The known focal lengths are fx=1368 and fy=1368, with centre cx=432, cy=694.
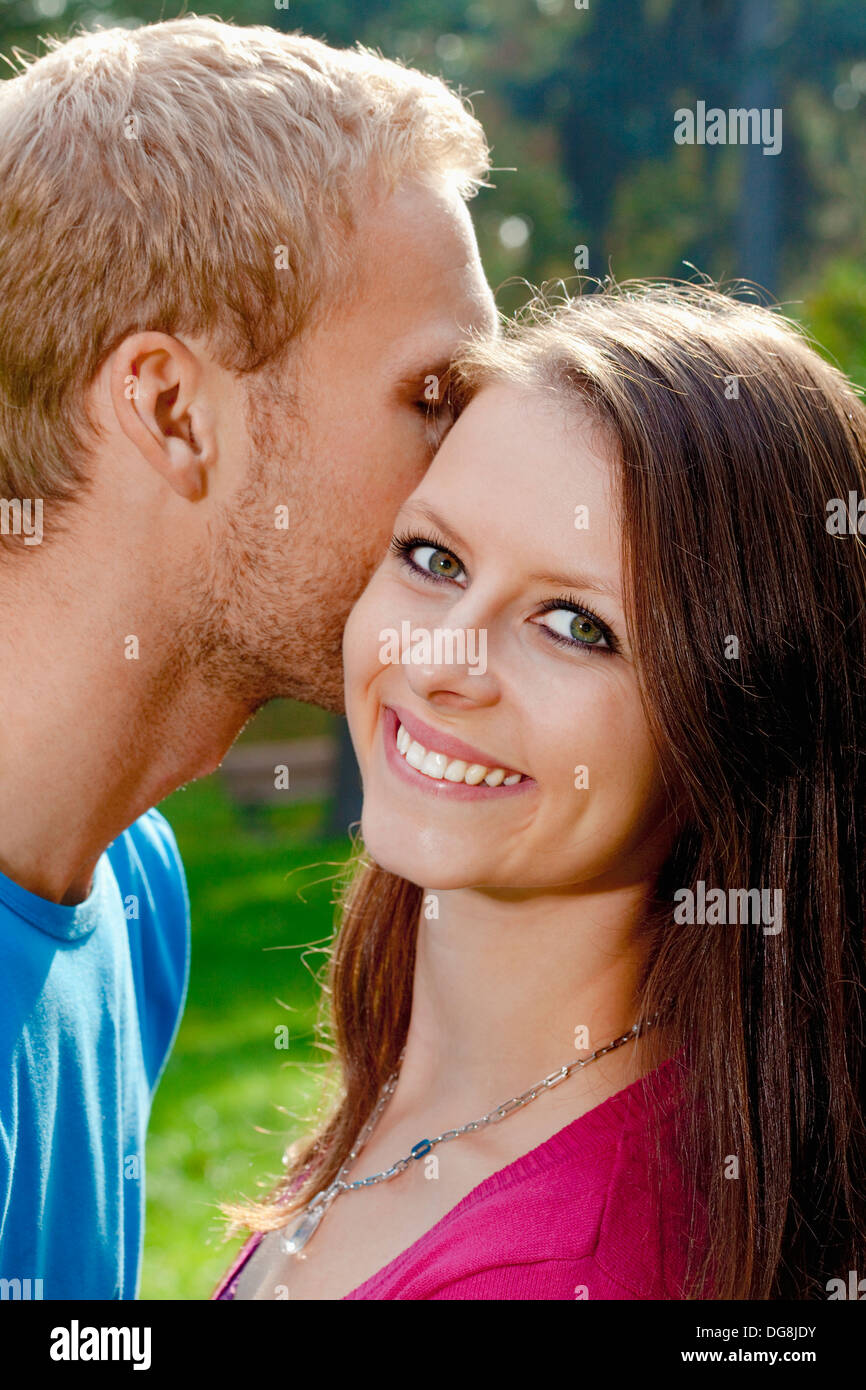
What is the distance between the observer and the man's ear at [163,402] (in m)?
2.49

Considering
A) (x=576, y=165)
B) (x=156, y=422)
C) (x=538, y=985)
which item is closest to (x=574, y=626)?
(x=538, y=985)

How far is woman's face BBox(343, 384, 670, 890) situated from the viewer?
2020 millimetres

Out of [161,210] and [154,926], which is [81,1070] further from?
[161,210]

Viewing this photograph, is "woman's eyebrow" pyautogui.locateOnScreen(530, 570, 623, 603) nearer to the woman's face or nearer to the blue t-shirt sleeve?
the woman's face

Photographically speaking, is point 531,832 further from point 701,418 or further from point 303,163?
point 303,163

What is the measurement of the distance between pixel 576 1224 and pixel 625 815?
1.96 feet

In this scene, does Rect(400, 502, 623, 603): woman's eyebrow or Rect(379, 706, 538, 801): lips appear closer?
Rect(400, 502, 623, 603): woman's eyebrow

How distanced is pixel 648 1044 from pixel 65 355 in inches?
63.2

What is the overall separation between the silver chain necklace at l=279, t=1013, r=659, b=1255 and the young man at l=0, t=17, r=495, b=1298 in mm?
469

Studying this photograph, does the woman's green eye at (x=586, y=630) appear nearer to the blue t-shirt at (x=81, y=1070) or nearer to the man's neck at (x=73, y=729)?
the man's neck at (x=73, y=729)

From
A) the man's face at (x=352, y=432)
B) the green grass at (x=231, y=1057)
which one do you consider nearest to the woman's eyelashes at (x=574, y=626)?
the man's face at (x=352, y=432)

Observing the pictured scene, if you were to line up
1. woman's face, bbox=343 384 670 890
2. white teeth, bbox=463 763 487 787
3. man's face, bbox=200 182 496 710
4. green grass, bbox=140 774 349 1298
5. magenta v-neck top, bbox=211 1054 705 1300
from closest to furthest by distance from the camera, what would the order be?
magenta v-neck top, bbox=211 1054 705 1300
woman's face, bbox=343 384 670 890
white teeth, bbox=463 763 487 787
man's face, bbox=200 182 496 710
green grass, bbox=140 774 349 1298

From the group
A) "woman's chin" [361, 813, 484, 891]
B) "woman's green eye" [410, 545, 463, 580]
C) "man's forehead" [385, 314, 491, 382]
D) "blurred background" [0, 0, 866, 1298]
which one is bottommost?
"woman's chin" [361, 813, 484, 891]

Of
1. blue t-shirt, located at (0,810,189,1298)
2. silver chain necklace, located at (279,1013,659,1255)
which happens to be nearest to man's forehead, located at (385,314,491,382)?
blue t-shirt, located at (0,810,189,1298)
